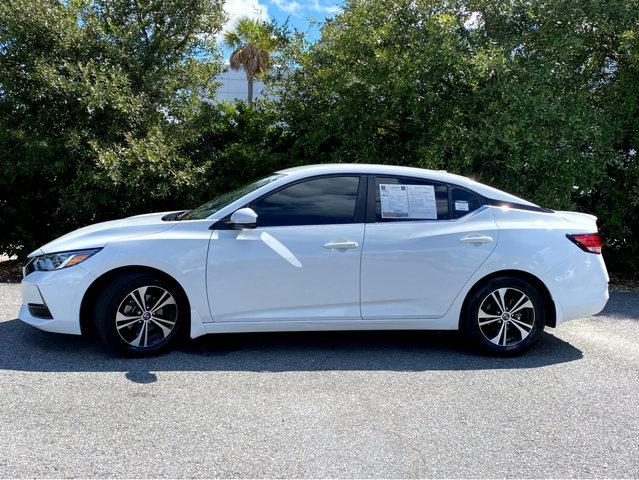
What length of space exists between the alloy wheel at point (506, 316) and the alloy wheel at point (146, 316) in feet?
8.40

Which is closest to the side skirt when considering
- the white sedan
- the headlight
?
the white sedan

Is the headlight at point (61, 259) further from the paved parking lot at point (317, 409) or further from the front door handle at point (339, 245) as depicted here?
the front door handle at point (339, 245)

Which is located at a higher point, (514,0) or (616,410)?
(514,0)

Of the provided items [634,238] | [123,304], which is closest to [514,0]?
[634,238]

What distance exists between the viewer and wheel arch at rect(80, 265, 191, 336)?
4.61 metres

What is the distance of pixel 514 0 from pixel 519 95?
1472 mm

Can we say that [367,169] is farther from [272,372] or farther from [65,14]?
[65,14]

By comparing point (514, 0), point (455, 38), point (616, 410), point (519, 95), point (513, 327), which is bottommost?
point (616, 410)

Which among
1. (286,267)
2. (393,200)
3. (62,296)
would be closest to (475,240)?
(393,200)

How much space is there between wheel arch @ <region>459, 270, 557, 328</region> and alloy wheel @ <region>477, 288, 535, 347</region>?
125 mm

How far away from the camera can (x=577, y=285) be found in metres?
4.94

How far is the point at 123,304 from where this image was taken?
461cm

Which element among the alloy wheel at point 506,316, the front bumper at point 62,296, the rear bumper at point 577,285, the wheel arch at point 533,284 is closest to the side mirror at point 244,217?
the front bumper at point 62,296

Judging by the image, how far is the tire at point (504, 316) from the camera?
4895mm
